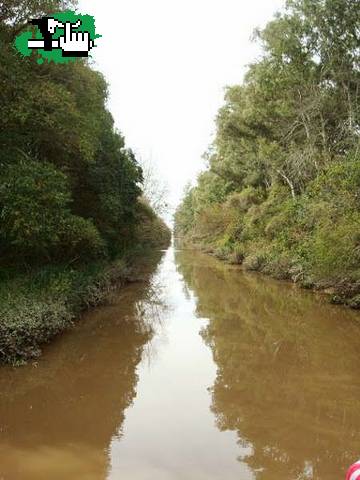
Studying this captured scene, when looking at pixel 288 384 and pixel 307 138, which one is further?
pixel 307 138

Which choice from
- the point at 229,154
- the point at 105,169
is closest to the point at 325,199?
the point at 105,169

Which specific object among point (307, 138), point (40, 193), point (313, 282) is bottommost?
point (313, 282)

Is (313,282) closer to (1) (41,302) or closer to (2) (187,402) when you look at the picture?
(1) (41,302)

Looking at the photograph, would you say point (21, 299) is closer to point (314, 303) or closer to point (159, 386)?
point (159, 386)

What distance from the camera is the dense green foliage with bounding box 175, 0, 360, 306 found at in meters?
15.6

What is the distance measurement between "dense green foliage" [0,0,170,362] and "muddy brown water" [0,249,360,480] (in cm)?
82

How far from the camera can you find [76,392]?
7.67 meters

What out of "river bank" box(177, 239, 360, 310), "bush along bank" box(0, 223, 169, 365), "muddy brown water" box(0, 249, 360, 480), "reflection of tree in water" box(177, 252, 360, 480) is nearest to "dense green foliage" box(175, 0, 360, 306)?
"river bank" box(177, 239, 360, 310)

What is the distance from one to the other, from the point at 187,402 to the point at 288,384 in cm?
202

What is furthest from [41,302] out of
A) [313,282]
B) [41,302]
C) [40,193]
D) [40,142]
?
[313,282]

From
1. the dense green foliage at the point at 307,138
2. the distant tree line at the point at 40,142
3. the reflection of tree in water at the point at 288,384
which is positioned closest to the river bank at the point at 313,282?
the dense green foliage at the point at 307,138

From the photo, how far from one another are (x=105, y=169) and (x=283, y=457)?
1384 cm

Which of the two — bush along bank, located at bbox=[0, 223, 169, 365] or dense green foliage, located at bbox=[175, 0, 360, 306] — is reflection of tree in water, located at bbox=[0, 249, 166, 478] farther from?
dense green foliage, located at bbox=[175, 0, 360, 306]

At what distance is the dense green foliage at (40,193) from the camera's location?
10.1 meters
